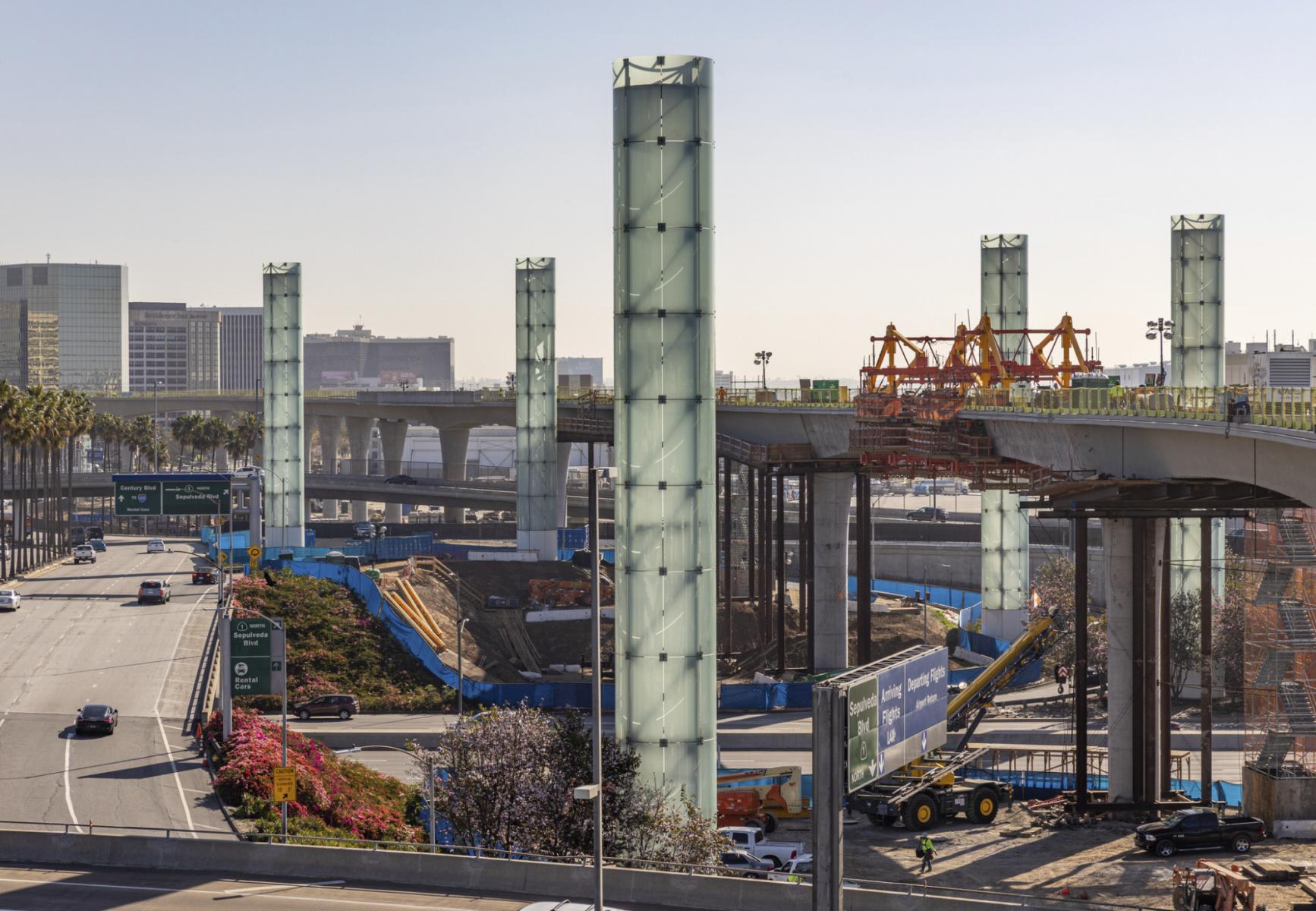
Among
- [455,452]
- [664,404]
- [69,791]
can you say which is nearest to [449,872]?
[664,404]

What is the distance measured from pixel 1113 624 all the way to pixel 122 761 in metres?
37.0

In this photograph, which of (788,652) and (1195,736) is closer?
(1195,736)

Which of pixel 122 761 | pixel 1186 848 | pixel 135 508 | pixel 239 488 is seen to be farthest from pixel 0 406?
pixel 1186 848

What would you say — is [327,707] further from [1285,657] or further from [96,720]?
[1285,657]

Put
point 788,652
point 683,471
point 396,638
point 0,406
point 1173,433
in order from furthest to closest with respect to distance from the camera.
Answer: point 0,406 → point 788,652 → point 396,638 → point 1173,433 → point 683,471

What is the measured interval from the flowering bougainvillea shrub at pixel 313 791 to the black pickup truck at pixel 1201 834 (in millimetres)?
24919

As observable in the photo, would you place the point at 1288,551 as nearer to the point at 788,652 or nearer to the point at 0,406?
the point at 788,652

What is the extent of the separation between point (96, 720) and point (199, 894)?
83.4ft

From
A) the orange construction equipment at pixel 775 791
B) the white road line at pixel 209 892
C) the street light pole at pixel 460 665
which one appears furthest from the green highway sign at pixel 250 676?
the white road line at pixel 209 892

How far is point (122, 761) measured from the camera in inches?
2260

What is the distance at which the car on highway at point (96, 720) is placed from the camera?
6228cm

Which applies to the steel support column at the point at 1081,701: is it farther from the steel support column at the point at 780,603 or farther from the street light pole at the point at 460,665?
the steel support column at the point at 780,603

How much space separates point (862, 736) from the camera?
31.1 meters

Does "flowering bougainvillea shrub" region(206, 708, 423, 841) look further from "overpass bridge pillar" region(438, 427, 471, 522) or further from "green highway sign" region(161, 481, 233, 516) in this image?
"overpass bridge pillar" region(438, 427, 471, 522)
